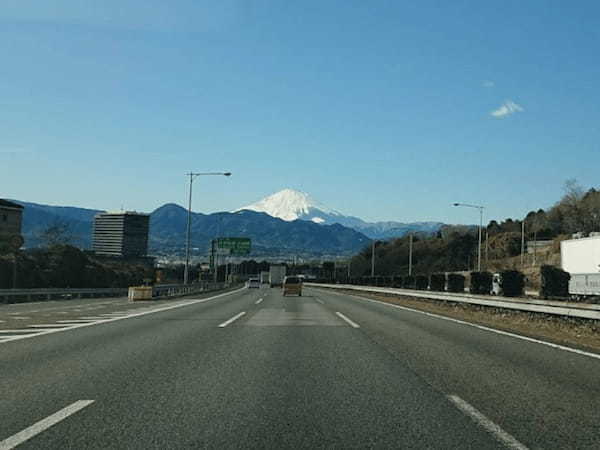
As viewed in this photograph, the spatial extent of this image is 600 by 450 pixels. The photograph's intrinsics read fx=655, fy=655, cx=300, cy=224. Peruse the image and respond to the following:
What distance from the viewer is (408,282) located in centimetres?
6209

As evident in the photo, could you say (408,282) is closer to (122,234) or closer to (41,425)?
(41,425)

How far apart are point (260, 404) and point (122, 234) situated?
186m

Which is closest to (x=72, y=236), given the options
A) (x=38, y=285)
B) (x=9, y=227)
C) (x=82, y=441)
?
(x=9, y=227)

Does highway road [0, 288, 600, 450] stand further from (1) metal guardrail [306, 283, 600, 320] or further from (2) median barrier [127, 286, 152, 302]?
(2) median barrier [127, 286, 152, 302]

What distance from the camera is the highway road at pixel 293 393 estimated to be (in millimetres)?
5992

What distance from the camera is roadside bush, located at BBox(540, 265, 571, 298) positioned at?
3722 cm

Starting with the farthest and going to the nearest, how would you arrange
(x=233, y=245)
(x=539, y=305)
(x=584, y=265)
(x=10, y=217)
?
(x=10, y=217) → (x=233, y=245) → (x=584, y=265) → (x=539, y=305)

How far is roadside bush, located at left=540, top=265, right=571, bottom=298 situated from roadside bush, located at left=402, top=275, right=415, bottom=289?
22618mm

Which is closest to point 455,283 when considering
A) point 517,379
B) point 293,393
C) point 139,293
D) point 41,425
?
point 139,293

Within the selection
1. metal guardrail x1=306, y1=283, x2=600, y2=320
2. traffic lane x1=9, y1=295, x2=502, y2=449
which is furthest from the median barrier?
traffic lane x1=9, y1=295, x2=502, y2=449

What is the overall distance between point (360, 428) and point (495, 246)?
169674 millimetres

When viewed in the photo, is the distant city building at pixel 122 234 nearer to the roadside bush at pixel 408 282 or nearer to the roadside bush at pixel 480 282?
the roadside bush at pixel 408 282

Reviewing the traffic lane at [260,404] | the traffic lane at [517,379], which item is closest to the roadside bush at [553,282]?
the traffic lane at [517,379]

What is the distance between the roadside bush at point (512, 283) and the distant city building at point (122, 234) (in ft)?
526
